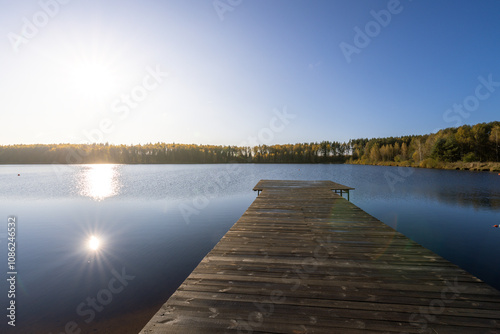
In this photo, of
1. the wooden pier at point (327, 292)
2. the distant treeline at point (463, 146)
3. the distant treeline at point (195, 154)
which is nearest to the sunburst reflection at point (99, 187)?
the wooden pier at point (327, 292)

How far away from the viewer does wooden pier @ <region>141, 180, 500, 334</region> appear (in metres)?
2.58

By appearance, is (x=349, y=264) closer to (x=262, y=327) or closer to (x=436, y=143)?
(x=262, y=327)

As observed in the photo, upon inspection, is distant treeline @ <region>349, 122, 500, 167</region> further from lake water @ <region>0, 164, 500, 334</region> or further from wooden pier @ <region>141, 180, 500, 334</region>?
wooden pier @ <region>141, 180, 500, 334</region>

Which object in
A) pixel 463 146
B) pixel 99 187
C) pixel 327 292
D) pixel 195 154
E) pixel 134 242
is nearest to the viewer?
pixel 327 292

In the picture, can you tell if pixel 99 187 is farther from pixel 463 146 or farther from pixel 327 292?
pixel 463 146

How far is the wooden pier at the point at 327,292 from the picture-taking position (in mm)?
2576

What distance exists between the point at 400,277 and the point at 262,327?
2.59 m

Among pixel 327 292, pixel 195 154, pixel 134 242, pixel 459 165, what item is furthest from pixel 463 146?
pixel 195 154

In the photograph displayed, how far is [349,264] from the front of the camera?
4.16 m

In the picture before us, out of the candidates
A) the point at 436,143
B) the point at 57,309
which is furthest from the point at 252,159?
the point at 57,309

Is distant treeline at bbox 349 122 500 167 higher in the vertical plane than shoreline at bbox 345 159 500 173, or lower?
higher

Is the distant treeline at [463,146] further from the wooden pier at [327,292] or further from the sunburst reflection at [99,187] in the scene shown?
the sunburst reflection at [99,187]

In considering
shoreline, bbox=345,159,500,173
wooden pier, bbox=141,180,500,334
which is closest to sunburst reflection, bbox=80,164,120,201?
wooden pier, bbox=141,180,500,334

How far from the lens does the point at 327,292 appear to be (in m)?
3.19
